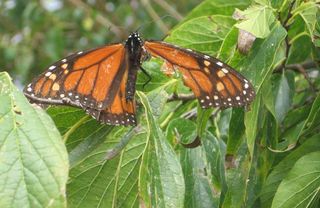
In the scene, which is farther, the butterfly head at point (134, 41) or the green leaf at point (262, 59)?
the butterfly head at point (134, 41)

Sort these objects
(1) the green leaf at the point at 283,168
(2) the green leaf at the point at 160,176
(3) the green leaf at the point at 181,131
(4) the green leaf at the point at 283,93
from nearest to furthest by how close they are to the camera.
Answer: (2) the green leaf at the point at 160,176 < (1) the green leaf at the point at 283,168 < (3) the green leaf at the point at 181,131 < (4) the green leaf at the point at 283,93

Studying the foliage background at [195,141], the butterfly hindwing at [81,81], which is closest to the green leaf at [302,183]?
the foliage background at [195,141]

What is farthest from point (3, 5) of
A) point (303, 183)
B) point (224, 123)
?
point (303, 183)

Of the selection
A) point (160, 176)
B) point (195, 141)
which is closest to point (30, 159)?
point (160, 176)

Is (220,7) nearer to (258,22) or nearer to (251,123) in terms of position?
(258,22)

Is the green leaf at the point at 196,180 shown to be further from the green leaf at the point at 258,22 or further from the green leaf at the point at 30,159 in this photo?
the green leaf at the point at 30,159

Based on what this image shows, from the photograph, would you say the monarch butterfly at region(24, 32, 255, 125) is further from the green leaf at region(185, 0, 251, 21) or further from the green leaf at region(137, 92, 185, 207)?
the green leaf at region(185, 0, 251, 21)

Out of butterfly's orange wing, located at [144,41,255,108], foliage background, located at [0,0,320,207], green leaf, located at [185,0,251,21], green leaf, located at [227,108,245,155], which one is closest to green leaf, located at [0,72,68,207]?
foliage background, located at [0,0,320,207]
